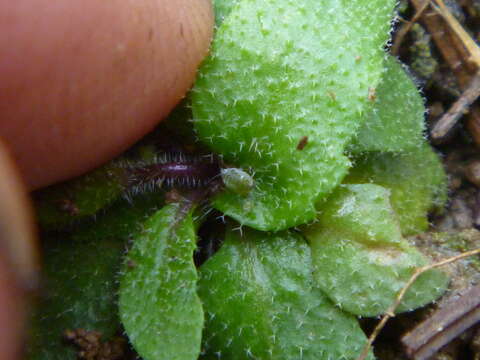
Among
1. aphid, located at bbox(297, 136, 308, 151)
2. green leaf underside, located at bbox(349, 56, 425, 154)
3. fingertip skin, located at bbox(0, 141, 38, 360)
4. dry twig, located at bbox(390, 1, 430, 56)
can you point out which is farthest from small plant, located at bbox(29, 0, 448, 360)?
fingertip skin, located at bbox(0, 141, 38, 360)

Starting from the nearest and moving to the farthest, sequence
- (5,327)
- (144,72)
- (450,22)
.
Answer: (5,327), (144,72), (450,22)

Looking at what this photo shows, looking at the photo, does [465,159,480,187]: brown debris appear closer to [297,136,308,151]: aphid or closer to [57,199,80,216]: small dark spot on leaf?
[297,136,308,151]: aphid

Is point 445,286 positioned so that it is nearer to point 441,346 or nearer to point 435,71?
point 441,346

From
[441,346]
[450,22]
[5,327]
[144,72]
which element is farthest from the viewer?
[450,22]

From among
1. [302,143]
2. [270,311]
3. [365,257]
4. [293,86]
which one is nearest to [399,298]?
[365,257]

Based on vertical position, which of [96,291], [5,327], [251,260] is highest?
[5,327]

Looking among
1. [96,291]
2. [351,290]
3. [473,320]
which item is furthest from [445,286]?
Answer: [96,291]

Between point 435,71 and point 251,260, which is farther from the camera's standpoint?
point 435,71
